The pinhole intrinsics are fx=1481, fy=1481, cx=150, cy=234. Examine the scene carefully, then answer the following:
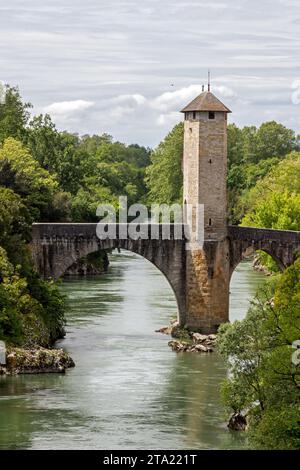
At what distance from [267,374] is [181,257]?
25159 mm

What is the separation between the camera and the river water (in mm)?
49688

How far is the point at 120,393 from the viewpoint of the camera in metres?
56.8

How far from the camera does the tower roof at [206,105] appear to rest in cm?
6969

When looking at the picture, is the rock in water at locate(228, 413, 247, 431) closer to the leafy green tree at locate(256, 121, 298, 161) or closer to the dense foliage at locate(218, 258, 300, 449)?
the dense foliage at locate(218, 258, 300, 449)

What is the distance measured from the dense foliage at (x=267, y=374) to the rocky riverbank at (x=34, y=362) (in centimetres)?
888

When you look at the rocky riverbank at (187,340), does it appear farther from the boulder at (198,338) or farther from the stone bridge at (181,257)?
the stone bridge at (181,257)

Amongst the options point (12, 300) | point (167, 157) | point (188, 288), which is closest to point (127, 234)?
point (188, 288)

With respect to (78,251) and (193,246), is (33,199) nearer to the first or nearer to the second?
(78,251)

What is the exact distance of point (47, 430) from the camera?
1989 inches

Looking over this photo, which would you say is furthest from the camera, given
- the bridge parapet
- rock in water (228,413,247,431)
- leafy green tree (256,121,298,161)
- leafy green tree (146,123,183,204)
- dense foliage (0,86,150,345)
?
leafy green tree (256,121,298,161)

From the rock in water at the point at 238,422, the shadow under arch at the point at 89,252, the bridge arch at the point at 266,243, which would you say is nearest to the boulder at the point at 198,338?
the shadow under arch at the point at 89,252

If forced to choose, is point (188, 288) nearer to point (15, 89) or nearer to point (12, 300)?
point (12, 300)

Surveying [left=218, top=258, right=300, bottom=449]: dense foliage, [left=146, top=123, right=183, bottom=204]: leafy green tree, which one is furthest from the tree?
[left=146, top=123, right=183, bottom=204]: leafy green tree

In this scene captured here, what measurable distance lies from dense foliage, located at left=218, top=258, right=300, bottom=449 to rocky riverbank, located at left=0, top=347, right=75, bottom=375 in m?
8.88
